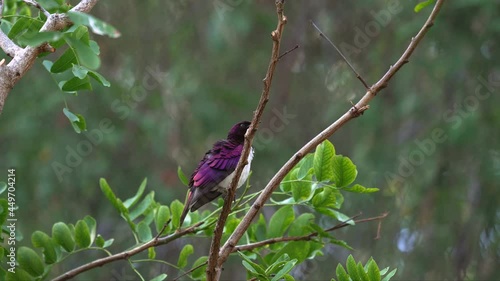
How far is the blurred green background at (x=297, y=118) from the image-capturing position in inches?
A: 314

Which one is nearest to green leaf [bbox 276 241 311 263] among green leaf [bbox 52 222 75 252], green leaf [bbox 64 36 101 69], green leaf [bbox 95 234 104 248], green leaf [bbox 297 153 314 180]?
green leaf [bbox 297 153 314 180]

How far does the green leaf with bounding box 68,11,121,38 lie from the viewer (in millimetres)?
1707

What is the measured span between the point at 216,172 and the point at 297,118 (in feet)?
21.3

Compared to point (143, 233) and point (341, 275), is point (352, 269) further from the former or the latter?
point (143, 233)

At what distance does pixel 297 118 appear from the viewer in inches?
403

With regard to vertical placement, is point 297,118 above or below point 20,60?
below

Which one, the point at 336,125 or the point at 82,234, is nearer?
the point at 336,125

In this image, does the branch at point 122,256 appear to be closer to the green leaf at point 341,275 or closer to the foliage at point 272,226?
the foliage at point 272,226

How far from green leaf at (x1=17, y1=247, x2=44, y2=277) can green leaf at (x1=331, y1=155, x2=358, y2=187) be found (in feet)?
3.96

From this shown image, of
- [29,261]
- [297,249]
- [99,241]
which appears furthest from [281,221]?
[29,261]

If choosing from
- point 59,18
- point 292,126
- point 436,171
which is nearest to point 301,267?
point 436,171

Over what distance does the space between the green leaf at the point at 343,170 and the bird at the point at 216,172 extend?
689 millimetres

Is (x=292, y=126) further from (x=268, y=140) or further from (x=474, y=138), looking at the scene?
(x=474, y=138)

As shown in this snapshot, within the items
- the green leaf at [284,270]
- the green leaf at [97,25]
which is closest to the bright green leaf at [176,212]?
the green leaf at [284,270]
